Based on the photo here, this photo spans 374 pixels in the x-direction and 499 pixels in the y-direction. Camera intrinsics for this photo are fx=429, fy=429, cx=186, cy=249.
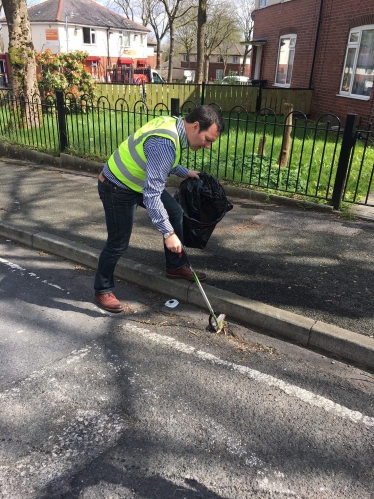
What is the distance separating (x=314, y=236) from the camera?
535 centimetres

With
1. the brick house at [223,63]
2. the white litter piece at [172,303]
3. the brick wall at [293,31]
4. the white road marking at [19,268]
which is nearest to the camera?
the white litter piece at [172,303]

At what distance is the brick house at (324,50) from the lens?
41.6ft

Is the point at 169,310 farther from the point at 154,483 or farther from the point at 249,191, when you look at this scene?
the point at 249,191

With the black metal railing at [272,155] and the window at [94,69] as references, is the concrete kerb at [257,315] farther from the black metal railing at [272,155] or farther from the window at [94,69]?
the window at [94,69]

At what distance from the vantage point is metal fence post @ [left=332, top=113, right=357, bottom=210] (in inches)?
229

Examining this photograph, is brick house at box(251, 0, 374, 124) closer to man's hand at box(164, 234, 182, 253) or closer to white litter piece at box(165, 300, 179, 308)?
white litter piece at box(165, 300, 179, 308)

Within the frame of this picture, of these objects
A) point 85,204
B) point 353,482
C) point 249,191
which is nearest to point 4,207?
point 85,204

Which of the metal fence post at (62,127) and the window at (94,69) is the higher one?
the window at (94,69)

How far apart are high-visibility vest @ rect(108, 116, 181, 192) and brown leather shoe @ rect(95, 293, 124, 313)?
1.05m

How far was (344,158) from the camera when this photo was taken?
5.94m

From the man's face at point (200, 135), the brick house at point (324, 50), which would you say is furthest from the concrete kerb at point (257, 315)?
the brick house at point (324, 50)

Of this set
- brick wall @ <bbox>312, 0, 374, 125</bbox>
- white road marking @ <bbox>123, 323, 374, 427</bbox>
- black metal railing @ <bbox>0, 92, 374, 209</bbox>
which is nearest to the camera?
white road marking @ <bbox>123, 323, 374, 427</bbox>

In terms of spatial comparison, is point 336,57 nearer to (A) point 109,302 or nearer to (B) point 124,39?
(A) point 109,302

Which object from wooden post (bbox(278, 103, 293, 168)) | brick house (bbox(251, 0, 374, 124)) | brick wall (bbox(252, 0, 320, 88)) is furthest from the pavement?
brick wall (bbox(252, 0, 320, 88))
